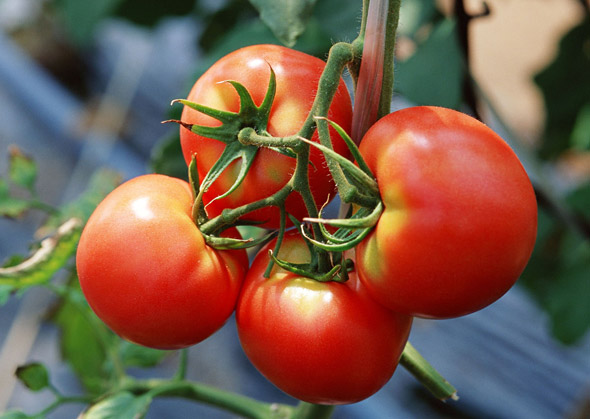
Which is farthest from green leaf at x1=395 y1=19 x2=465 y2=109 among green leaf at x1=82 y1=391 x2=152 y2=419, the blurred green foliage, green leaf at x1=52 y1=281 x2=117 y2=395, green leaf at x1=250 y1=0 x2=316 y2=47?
green leaf at x1=52 y1=281 x2=117 y2=395

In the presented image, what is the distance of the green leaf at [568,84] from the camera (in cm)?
90

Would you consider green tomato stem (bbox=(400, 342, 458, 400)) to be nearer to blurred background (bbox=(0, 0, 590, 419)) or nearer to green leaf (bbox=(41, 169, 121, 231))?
blurred background (bbox=(0, 0, 590, 419))

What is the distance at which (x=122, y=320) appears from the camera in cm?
36

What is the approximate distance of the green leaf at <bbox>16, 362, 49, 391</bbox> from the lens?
20.5 inches

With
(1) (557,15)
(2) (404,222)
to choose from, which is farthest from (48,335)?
(1) (557,15)

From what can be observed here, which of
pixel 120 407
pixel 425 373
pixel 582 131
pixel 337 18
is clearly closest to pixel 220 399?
pixel 120 407

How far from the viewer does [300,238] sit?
373 millimetres

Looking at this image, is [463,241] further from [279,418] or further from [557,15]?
[557,15]

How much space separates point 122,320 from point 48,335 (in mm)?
1208

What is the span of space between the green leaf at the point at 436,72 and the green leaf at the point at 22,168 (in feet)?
1.23

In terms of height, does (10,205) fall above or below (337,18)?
below

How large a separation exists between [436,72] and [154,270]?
384 mm

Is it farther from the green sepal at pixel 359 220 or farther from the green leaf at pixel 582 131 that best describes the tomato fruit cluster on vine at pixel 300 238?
the green leaf at pixel 582 131

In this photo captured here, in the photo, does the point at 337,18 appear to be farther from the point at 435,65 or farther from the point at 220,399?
the point at 220,399
